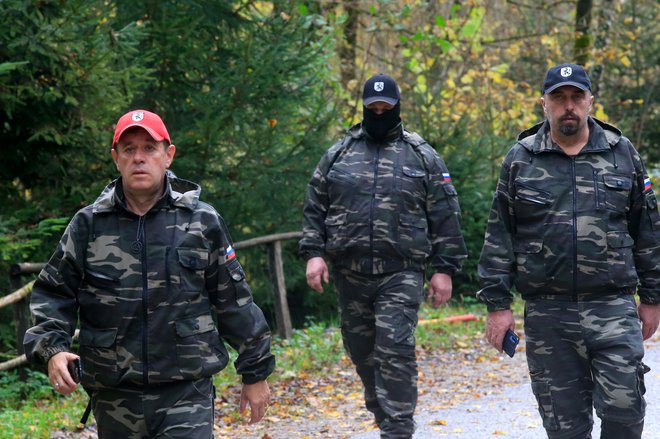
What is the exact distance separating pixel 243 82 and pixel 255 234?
7.12 feet

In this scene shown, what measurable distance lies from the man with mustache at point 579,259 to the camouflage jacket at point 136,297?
1.66 m

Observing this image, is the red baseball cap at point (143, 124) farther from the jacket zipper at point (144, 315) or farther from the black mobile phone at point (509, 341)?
the black mobile phone at point (509, 341)

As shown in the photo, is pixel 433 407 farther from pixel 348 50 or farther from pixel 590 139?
pixel 348 50

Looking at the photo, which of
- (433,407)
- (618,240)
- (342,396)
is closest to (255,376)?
(618,240)

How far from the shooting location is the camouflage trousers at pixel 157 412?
415 cm

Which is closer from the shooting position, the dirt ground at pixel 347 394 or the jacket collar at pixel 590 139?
the jacket collar at pixel 590 139

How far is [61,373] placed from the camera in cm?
395

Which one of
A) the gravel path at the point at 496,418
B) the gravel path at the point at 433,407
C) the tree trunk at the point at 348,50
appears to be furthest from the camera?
the tree trunk at the point at 348,50

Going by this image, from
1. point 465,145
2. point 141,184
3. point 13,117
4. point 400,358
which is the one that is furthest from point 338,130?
point 141,184

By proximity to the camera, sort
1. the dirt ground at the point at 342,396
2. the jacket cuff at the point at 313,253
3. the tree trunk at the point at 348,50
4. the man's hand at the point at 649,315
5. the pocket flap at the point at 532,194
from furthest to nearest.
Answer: the tree trunk at the point at 348,50, the dirt ground at the point at 342,396, the jacket cuff at the point at 313,253, the man's hand at the point at 649,315, the pocket flap at the point at 532,194

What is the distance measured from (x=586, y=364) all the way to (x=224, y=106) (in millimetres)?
6822

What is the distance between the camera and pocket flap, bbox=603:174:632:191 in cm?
510

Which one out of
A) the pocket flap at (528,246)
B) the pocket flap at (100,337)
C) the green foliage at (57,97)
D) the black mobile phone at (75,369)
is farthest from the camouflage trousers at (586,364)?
the green foliage at (57,97)

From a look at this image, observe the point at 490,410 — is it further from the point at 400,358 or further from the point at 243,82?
the point at 243,82
